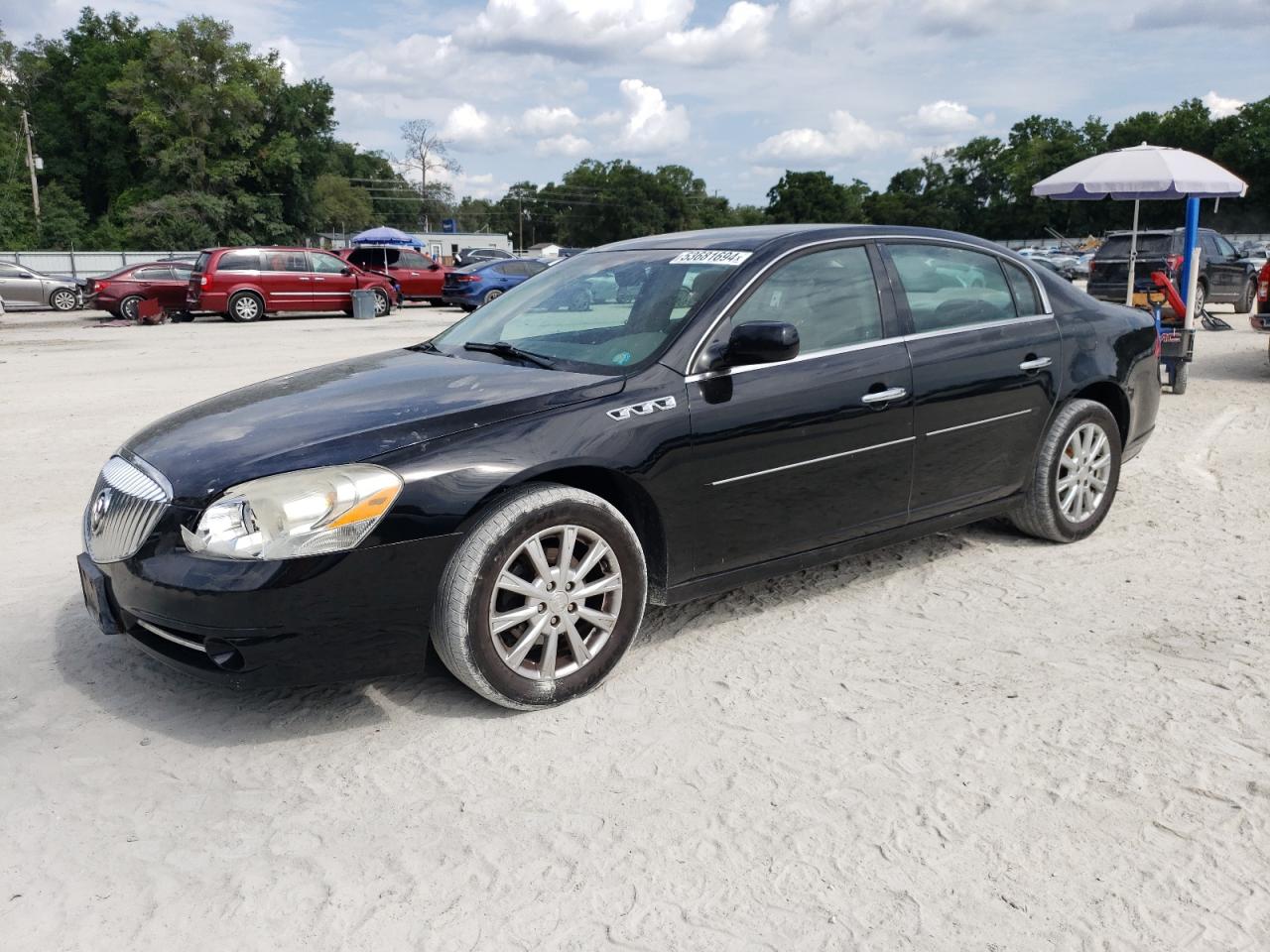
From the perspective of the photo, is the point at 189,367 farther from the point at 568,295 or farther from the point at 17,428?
the point at 568,295

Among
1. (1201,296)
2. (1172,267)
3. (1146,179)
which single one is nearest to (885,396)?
(1146,179)

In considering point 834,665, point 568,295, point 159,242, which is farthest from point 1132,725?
point 159,242

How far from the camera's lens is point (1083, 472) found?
208 inches

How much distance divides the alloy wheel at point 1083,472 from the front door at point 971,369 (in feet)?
0.83

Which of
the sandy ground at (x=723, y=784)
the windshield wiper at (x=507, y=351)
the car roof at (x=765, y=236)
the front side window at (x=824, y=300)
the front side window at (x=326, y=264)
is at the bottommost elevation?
the sandy ground at (x=723, y=784)

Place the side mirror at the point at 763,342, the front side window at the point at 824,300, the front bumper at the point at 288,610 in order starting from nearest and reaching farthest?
the front bumper at the point at 288,610
the side mirror at the point at 763,342
the front side window at the point at 824,300

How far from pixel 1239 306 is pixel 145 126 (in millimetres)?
54938

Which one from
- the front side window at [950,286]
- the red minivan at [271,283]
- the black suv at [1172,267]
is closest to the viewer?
the front side window at [950,286]

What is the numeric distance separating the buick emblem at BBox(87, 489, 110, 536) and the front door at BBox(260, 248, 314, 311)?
21.0 meters

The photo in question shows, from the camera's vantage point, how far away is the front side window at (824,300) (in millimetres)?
4156

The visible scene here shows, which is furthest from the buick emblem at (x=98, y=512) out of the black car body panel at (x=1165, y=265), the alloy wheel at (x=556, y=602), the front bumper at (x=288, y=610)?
the black car body panel at (x=1165, y=265)

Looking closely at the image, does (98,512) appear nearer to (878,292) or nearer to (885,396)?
(885,396)

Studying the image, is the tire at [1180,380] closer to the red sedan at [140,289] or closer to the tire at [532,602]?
the tire at [532,602]

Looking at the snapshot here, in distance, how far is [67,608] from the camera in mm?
4500
